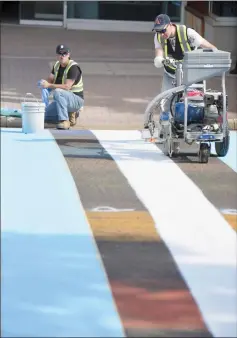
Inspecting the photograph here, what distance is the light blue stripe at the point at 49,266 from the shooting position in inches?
270

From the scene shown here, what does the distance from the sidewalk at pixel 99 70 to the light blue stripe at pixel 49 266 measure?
504 cm

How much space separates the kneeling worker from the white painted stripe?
130 cm

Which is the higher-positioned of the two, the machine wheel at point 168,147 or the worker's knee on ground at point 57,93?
the worker's knee on ground at point 57,93

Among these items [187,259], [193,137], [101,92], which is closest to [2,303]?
[187,259]

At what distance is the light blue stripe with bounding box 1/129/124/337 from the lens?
6.85m

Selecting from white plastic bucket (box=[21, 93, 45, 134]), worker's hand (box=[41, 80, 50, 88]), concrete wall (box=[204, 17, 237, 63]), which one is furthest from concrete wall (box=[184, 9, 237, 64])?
white plastic bucket (box=[21, 93, 45, 134])

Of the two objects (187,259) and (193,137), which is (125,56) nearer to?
(193,137)

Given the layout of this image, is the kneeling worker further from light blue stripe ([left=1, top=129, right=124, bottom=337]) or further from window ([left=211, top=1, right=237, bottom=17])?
window ([left=211, top=1, right=237, bottom=17])

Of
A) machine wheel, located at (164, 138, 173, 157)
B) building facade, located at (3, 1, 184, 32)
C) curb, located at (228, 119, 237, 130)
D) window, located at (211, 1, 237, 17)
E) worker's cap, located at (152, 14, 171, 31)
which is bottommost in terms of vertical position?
curb, located at (228, 119, 237, 130)

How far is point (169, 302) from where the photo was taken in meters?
7.30

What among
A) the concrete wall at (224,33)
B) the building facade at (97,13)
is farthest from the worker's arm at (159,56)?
the building facade at (97,13)

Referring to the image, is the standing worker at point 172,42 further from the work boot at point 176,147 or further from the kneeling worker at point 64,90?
the kneeling worker at point 64,90

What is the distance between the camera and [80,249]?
336 inches

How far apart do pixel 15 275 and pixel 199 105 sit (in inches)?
203
